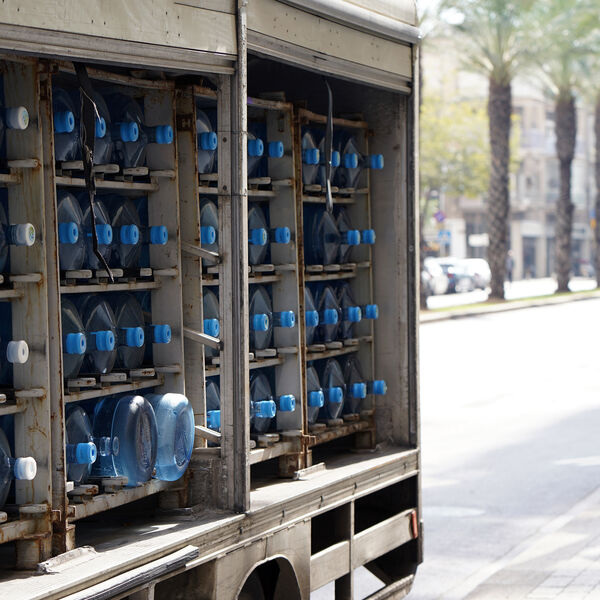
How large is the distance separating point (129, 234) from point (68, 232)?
16.0 inches

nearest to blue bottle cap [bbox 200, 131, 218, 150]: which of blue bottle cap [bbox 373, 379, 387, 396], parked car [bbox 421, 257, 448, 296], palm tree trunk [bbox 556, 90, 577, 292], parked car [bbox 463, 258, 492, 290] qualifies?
blue bottle cap [bbox 373, 379, 387, 396]

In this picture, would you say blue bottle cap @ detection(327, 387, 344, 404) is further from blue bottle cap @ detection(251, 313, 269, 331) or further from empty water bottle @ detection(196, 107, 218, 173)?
empty water bottle @ detection(196, 107, 218, 173)

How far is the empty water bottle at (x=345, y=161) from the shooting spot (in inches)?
278

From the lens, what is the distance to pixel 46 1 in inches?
165

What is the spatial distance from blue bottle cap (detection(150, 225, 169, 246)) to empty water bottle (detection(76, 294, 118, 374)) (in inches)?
12.7

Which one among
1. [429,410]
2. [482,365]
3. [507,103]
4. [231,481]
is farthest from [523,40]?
[231,481]

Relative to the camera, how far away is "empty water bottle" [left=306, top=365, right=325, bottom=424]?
6.65 metres

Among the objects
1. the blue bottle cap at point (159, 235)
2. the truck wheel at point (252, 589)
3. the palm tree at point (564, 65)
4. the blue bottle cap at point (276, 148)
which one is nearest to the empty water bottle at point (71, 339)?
the blue bottle cap at point (159, 235)

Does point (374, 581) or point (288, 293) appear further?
point (374, 581)

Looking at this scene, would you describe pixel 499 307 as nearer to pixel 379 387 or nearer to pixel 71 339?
pixel 379 387

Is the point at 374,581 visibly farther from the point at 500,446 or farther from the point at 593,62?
the point at 593,62

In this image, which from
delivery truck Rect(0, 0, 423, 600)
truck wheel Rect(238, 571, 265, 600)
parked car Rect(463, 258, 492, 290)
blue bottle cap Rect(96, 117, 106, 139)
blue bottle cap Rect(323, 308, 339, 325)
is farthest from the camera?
parked car Rect(463, 258, 492, 290)

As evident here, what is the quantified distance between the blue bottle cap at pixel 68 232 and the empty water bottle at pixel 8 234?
30 cm

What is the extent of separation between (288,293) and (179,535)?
186cm
